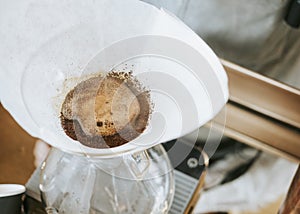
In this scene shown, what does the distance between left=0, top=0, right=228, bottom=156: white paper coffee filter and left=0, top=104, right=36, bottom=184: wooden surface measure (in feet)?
0.90

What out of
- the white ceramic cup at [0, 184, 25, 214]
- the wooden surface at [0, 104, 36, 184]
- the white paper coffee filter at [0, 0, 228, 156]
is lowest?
the white ceramic cup at [0, 184, 25, 214]

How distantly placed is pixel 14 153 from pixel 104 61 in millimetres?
336

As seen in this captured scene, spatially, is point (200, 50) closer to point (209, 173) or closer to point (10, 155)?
point (10, 155)

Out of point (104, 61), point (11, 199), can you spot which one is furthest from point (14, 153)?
point (104, 61)

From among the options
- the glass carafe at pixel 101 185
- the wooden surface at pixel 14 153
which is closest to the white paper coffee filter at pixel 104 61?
the glass carafe at pixel 101 185

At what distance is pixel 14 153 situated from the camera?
84cm

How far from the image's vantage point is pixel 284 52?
0.88 metres

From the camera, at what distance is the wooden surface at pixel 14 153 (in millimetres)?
814

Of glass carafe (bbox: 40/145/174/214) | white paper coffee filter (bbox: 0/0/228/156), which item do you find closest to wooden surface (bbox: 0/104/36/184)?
glass carafe (bbox: 40/145/174/214)

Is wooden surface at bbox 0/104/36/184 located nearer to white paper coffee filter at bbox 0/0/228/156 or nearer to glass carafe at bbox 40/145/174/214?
glass carafe at bbox 40/145/174/214

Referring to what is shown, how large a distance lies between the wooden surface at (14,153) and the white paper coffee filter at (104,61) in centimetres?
28

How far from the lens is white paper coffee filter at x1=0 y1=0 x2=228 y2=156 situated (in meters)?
0.55

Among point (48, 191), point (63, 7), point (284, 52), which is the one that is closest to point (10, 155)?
point (48, 191)

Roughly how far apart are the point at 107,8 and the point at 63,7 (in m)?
0.04
